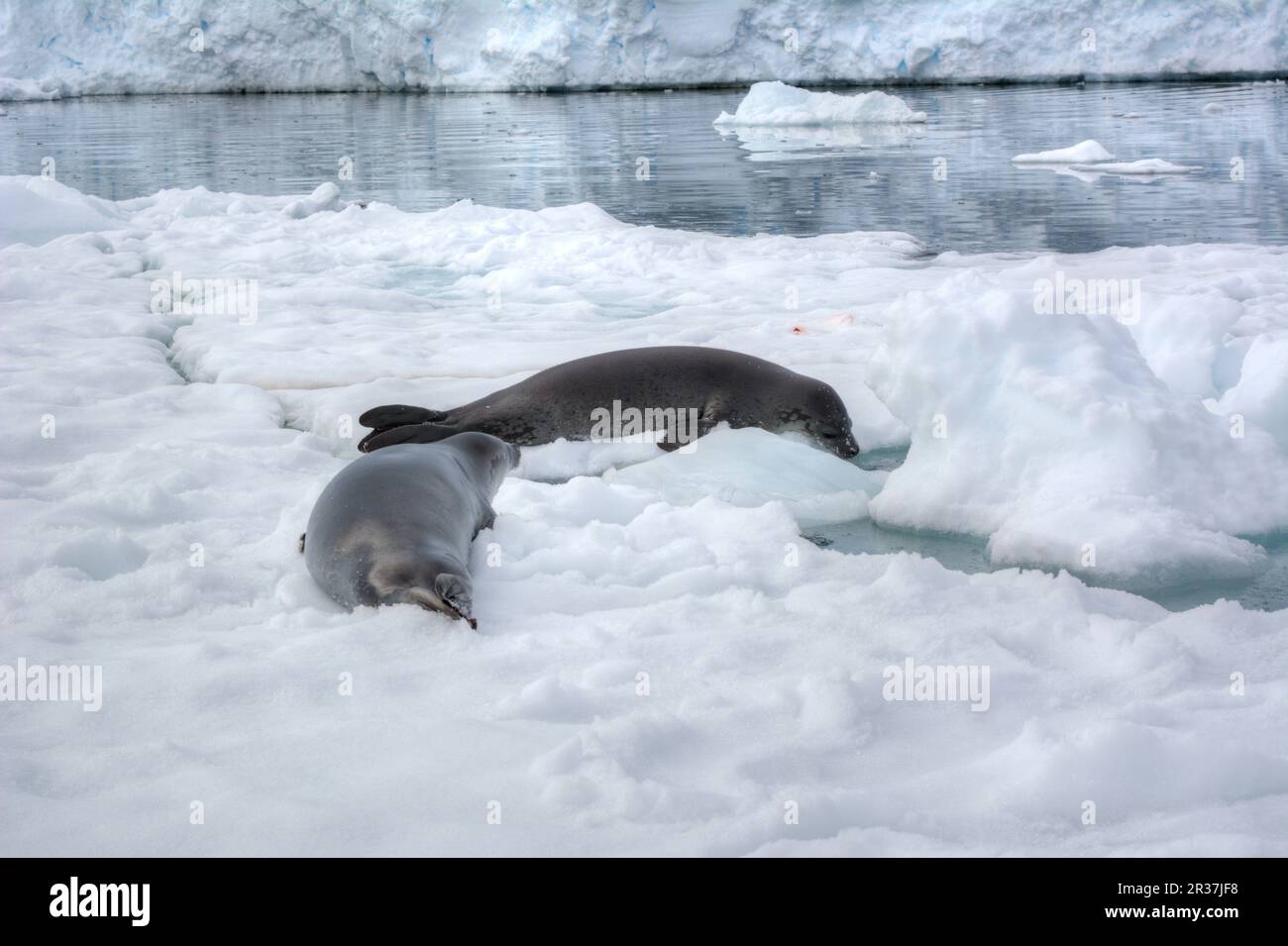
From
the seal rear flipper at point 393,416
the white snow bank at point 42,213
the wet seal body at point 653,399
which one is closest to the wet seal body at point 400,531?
the seal rear flipper at point 393,416

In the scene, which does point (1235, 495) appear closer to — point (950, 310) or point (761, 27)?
point (950, 310)

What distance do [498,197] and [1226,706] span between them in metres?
11.4

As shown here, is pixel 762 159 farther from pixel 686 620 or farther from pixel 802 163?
A: pixel 686 620

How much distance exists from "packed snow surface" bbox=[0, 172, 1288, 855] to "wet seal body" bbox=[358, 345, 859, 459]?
8.1 inches

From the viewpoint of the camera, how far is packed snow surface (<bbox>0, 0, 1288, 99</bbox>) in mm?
28969

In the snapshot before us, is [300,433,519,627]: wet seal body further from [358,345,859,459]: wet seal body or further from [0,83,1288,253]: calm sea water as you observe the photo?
[0,83,1288,253]: calm sea water

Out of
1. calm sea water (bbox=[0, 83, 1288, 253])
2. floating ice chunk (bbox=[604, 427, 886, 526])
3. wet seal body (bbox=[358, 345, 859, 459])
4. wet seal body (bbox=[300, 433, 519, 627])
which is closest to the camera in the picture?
wet seal body (bbox=[300, 433, 519, 627])

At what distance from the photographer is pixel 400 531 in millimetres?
2938

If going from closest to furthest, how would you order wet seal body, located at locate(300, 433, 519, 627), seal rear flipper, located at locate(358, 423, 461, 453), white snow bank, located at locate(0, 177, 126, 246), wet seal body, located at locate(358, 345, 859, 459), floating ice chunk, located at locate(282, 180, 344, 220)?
wet seal body, located at locate(300, 433, 519, 627) → seal rear flipper, located at locate(358, 423, 461, 453) → wet seal body, located at locate(358, 345, 859, 459) → white snow bank, located at locate(0, 177, 126, 246) → floating ice chunk, located at locate(282, 180, 344, 220)

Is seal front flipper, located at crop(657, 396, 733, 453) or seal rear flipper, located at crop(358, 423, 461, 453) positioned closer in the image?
seal rear flipper, located at crop(358, 423, 461, 453)

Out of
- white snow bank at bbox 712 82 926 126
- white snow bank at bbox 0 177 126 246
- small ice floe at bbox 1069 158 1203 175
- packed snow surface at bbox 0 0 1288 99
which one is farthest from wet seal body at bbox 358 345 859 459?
packed snow surface at bbox 0 0 1288 99

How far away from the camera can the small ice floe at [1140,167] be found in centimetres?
1371

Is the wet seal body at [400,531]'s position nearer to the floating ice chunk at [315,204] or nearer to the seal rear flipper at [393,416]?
the seal rear flipper at [393,416]
